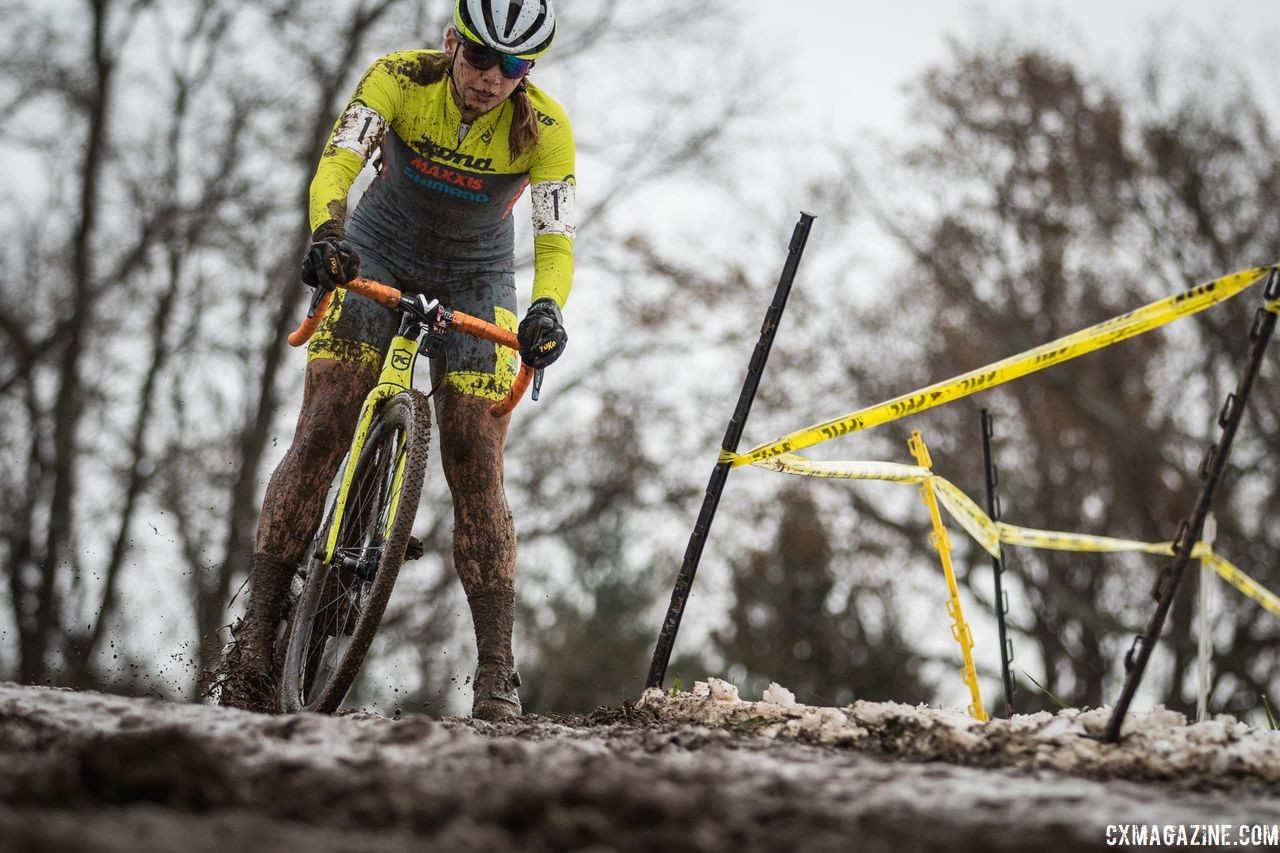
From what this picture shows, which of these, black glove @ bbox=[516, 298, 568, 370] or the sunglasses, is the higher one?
the sunglasses

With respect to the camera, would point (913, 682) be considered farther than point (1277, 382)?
Yes

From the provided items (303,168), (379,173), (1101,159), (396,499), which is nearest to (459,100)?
(379,173)

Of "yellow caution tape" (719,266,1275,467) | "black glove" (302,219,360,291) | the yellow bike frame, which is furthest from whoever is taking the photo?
the yellow bike frame

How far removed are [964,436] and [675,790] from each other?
877 inches

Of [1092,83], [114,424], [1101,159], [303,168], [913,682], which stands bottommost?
[913,682]

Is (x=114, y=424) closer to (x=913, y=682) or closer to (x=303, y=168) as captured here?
(x=303, y=168)

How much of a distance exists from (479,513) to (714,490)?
100 centimetres

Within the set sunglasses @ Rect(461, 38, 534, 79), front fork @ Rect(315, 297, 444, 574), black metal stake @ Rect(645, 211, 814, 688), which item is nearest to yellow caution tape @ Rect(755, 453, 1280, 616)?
black metal stake @ Rect(645, 211, 814, 688)

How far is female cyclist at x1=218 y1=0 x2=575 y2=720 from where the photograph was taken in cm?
555

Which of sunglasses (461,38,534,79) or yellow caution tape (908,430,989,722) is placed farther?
yellow caution tape (908,430,989,722)

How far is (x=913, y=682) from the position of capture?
28.1m

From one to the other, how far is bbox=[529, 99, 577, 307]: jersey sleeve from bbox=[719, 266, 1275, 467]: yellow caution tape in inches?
42.8

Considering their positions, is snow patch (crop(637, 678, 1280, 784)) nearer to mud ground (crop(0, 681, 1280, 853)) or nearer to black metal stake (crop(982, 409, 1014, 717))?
mud ground (crop(0, 681, 1280, 853))

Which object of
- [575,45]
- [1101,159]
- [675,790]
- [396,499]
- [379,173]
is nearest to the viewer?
[675,790]
